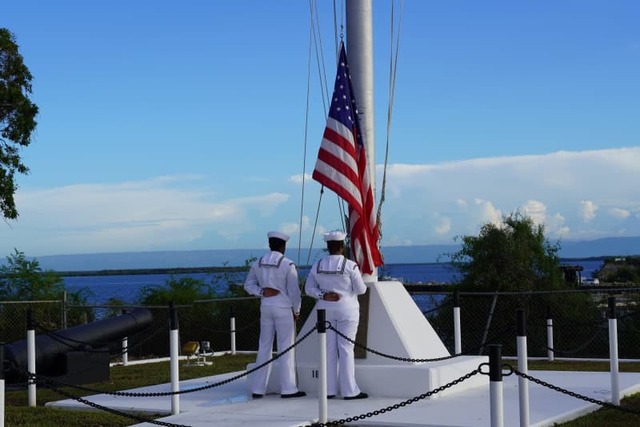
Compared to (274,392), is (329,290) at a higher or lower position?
higher

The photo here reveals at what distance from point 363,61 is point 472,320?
9372 millimetres

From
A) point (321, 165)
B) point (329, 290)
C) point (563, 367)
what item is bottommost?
point (563, 367)

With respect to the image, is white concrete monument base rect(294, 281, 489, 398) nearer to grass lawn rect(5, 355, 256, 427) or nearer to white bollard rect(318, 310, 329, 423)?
white bollard rect(318, 310, 329, 423)

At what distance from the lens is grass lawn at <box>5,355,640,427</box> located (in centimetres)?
883

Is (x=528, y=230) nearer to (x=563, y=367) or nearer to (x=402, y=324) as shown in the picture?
(x=563, y=367)

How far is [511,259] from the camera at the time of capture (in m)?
20.5

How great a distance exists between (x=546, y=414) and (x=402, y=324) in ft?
7.67

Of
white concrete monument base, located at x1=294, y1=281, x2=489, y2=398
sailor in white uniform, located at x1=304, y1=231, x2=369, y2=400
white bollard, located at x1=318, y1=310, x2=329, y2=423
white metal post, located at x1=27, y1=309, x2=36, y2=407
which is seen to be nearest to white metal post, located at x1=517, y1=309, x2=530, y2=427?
white bollard, located at x1=318, y1=310, x2=329, y2=423

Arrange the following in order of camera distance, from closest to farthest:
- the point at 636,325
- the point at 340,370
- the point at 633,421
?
the point at 633,421 < the point at 340,370 < the point at 636,325

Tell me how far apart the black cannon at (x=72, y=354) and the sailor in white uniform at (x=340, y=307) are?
13.4 feet

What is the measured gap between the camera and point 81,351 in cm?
1333

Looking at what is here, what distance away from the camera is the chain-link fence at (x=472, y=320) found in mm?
17969

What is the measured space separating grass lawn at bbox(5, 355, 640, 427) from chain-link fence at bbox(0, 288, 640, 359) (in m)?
2.03

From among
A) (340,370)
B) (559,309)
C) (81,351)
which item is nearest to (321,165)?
(340,370)
